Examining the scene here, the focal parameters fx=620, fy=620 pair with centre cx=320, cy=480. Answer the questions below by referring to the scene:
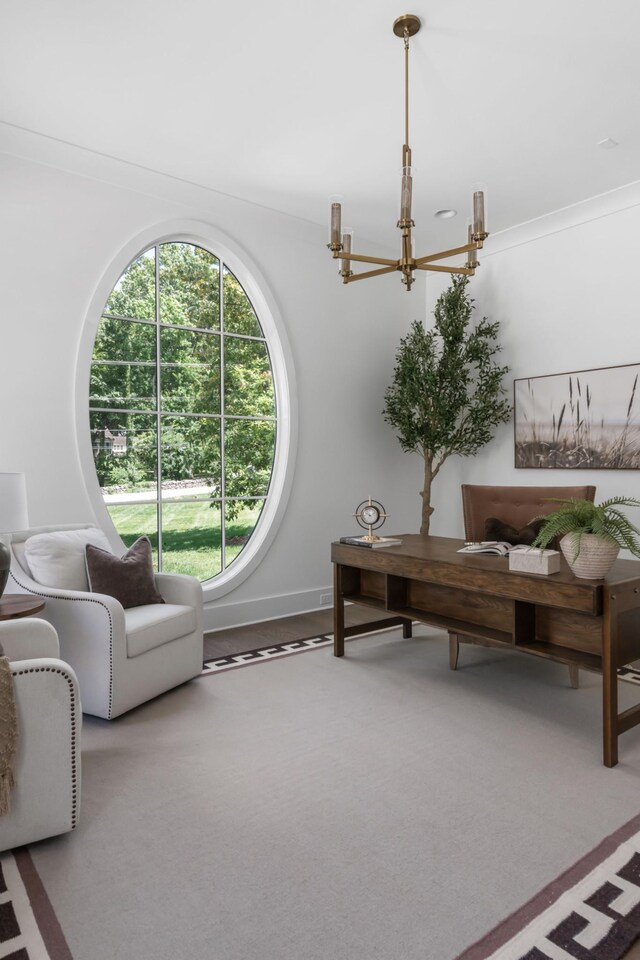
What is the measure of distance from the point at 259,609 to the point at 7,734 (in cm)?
280

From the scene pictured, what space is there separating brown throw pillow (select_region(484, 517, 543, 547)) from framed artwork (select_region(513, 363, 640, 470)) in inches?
49.6

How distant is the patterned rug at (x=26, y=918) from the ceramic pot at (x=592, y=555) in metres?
2.02

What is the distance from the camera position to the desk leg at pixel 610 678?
2.30 metres

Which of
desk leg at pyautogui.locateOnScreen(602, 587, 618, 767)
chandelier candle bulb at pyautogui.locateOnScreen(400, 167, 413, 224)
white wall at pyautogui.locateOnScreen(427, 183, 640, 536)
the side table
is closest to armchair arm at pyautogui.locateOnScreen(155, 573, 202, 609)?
the side table

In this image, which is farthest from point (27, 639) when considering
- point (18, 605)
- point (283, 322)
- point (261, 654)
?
point (283, 322)

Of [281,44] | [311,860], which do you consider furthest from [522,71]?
[311,860]

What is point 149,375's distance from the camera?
13.8 feet

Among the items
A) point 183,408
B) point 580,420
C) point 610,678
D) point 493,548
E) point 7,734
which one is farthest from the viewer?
point 183,408

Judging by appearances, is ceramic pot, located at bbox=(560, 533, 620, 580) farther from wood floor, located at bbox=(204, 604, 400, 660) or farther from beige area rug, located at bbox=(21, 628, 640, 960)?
wood floor, located at bbox=(204, 604, 400, 660)

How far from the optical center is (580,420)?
4.42 m

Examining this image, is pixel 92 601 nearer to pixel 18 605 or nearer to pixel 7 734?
pixel 18 605

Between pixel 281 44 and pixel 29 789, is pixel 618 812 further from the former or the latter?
pixel 281 44

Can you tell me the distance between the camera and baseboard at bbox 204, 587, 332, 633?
428cm

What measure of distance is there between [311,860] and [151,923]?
0.46 metres
